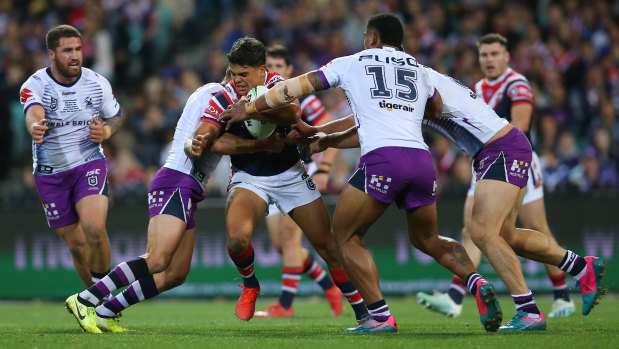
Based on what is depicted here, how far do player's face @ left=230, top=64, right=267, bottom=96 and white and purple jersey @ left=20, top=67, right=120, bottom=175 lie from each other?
217 cm

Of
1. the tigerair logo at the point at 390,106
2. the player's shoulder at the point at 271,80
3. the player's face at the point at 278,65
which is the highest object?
the player's face at the point at 278,65

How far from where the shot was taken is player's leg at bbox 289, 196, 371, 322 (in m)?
7.99

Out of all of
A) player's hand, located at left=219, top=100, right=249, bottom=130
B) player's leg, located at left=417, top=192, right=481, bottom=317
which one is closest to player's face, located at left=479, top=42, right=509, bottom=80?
player's leg, located at left=417, top=192, right=481, bottom=317

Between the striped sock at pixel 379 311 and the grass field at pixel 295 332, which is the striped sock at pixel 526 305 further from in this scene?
the striped sock at pixel 379 311

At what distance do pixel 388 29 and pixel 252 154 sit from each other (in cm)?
179

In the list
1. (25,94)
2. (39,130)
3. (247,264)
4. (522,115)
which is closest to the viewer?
(247,264)

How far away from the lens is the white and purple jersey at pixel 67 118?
906 cm

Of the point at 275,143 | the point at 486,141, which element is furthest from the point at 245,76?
the point at 486,141

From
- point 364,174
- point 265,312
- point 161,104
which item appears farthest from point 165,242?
point 161,104

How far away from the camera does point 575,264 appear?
812 centimetres

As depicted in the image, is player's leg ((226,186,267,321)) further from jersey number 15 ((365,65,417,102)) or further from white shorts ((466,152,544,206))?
white shorts ((466,152,544,206))

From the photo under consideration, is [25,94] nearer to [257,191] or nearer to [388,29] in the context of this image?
[257,191]

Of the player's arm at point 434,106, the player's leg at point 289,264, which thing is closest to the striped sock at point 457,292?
the player's leg at point 289,264

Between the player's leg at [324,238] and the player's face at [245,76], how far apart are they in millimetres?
1221
